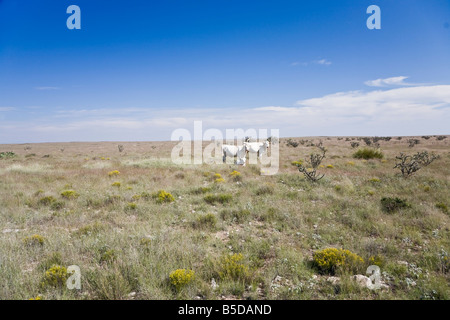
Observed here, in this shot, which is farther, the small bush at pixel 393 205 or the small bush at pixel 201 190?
the small bush at pixel 201 190

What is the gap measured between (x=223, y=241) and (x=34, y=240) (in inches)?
195

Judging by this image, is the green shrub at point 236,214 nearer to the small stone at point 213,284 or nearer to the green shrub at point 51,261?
the small stone at point 213,284

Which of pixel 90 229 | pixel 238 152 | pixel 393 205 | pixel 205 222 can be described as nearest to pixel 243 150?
pixel 238 152

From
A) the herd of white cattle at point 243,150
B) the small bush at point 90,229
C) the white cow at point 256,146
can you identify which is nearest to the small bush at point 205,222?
the small bush at point 90,229

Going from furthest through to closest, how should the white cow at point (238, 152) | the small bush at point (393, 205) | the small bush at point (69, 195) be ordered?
the white cow at point (238, 152) < the small bush at point (69, 195) < the small bush at point (393, 205)

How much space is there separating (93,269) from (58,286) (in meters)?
0.65

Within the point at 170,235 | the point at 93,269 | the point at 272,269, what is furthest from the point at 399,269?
the point at 93,269

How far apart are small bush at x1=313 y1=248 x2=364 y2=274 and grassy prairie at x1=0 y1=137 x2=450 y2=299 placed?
0.07 meters

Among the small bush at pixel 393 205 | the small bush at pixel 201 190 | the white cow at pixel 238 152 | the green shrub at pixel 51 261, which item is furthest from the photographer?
the white cow at pixel 238 152

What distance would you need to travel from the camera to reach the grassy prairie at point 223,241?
12.2ft

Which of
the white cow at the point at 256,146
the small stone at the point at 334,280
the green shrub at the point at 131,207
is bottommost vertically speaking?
the small stone at the point at 334,280

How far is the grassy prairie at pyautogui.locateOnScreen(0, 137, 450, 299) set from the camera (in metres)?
3.73

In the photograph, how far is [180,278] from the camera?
377 cm

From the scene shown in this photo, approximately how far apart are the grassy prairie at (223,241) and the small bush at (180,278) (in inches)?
0.9
